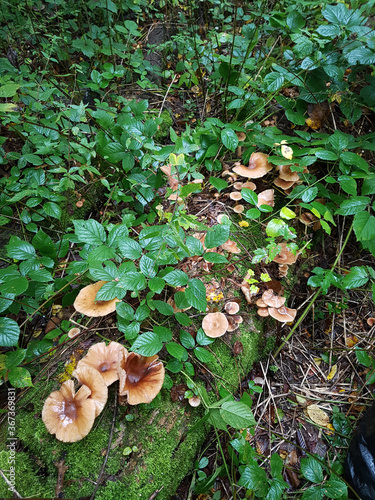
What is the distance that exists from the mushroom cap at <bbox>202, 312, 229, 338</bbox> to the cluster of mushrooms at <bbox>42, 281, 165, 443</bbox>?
408 millimetres

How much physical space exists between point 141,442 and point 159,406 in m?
0.22

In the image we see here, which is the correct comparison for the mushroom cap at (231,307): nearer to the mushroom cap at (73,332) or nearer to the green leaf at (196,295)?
the green leaf at (196,295)

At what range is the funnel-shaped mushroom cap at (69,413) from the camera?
5.45ft

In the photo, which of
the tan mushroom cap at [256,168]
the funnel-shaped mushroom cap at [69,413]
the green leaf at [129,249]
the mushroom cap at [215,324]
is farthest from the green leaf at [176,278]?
the tan mushroom cap at [256,168]

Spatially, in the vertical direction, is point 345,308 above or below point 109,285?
below

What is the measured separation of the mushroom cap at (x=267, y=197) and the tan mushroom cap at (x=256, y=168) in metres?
0.16

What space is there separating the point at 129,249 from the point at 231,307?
0.95 metres

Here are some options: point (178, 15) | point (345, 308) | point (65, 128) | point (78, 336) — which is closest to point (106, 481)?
point (78, 336)

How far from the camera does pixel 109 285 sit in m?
1.79

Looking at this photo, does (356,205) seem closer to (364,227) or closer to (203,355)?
(364,227)

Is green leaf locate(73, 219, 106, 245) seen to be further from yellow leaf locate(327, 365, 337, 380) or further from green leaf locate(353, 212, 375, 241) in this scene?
yellow leaf locate(327, 365, 337, 380)

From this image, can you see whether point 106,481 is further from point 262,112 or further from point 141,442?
point 262,112

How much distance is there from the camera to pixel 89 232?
1.91 m

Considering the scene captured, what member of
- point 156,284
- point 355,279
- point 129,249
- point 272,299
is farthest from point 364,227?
point 129,249
